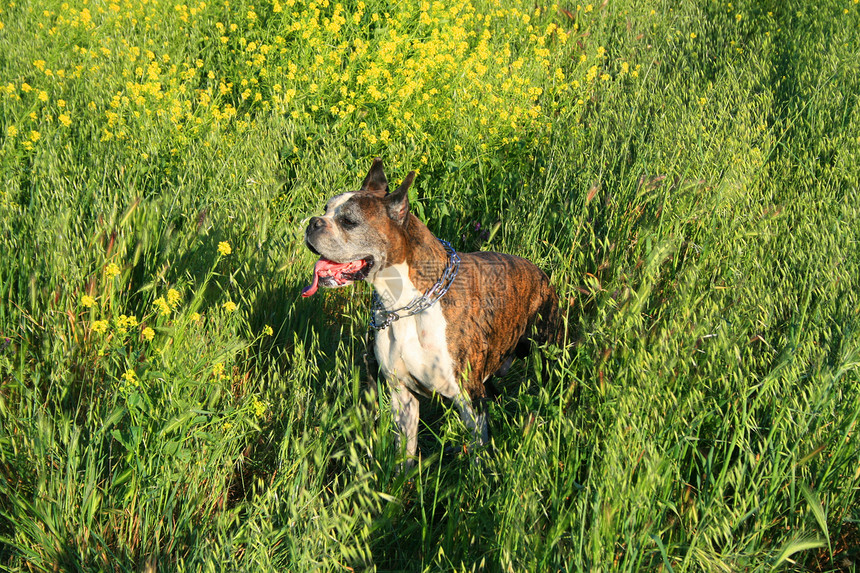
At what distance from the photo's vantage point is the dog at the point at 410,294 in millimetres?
2963

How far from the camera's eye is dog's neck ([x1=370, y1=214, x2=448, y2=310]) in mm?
3016

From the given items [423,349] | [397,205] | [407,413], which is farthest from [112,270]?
[407,413]

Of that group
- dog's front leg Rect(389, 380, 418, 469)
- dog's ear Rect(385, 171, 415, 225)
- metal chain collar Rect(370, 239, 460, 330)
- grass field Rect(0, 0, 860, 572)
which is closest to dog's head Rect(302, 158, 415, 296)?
dog's ear Rect(385, 171, 415, 225)

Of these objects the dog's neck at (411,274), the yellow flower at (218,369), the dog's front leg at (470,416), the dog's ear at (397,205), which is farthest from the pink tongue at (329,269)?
the dog's front leg at (470,416)

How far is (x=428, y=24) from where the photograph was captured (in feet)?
21.4

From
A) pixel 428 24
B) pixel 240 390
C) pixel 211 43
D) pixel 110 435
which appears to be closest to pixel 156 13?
pixel 211 43

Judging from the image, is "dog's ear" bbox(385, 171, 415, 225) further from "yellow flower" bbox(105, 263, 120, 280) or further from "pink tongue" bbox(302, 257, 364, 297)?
"yellow flower" bbox(105, 263, 120, 280)

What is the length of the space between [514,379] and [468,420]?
872mm

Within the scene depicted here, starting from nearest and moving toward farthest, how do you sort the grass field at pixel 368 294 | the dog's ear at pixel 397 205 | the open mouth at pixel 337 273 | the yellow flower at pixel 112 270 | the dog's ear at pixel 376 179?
the grass field at pixel 368 294, the yellow flower at pixel 112 270, the dog's ear at pixel 397 205, the open mouth at pixel 337 273, the dog's ear at pixel 376 179

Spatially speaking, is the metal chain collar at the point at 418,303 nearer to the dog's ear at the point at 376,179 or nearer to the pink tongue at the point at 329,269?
the pink tongue at the point at 329,269

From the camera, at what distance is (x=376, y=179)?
3.21 metres

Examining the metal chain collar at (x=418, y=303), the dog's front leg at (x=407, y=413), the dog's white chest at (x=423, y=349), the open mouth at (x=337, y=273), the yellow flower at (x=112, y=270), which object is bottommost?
the dog's front leg at (x=407, y=413)

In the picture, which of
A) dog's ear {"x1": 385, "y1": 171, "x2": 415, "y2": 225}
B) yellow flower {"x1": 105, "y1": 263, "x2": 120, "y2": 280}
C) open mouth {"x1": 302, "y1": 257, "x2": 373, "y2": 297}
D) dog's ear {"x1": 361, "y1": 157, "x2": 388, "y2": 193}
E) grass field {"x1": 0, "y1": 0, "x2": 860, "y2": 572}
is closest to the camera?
grass field {"x1": 0, "y1": 0, "x2": 860, "y2": 572}

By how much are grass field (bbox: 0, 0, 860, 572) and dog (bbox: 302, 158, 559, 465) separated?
211mm
